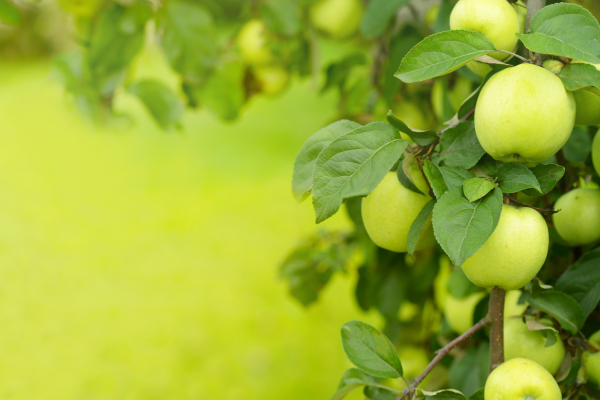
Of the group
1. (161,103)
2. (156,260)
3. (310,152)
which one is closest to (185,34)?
(161,103)

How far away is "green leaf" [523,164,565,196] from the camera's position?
0.29 meters

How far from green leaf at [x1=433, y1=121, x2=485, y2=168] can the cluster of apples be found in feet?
0.06

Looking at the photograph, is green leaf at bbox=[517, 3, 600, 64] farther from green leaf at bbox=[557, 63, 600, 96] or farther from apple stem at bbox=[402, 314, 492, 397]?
apple stem at bbox=[402, 314, 492, 397]

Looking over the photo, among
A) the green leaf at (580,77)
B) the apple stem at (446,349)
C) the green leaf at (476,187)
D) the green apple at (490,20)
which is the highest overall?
the green apple at (490,20)

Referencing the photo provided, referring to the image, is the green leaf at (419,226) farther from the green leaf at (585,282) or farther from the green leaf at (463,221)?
the green leaf at (585,282)

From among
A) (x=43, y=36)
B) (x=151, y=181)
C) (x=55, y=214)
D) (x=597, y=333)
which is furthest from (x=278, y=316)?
(x=43, y=36)

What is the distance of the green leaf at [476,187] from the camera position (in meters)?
0.28

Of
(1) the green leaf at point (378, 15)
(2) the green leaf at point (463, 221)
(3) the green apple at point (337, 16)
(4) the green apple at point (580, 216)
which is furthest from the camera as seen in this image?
(3) the green apple at point (337, 16)

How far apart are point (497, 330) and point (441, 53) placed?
0.18 m

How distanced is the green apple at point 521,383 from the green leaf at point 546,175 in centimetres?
11

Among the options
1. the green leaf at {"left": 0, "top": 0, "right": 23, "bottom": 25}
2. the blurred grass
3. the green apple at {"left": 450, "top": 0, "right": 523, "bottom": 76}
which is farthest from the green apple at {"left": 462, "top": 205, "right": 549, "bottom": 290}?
the blurred grass

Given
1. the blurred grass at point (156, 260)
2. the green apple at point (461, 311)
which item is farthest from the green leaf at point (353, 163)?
the blurred grass at point (156, 260)

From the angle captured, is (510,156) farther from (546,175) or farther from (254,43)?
(254,43)

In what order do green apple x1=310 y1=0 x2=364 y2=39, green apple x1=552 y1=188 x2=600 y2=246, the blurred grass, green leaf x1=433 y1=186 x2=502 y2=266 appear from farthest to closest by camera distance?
1. the blurred grass
2. green apple x1=310 y1=0 x2=364 y2=39
3. green apple x1=552 y1=188 x2=600 y2=246
4. green leaf x1=433 y1=186 x2=502 y2=266
